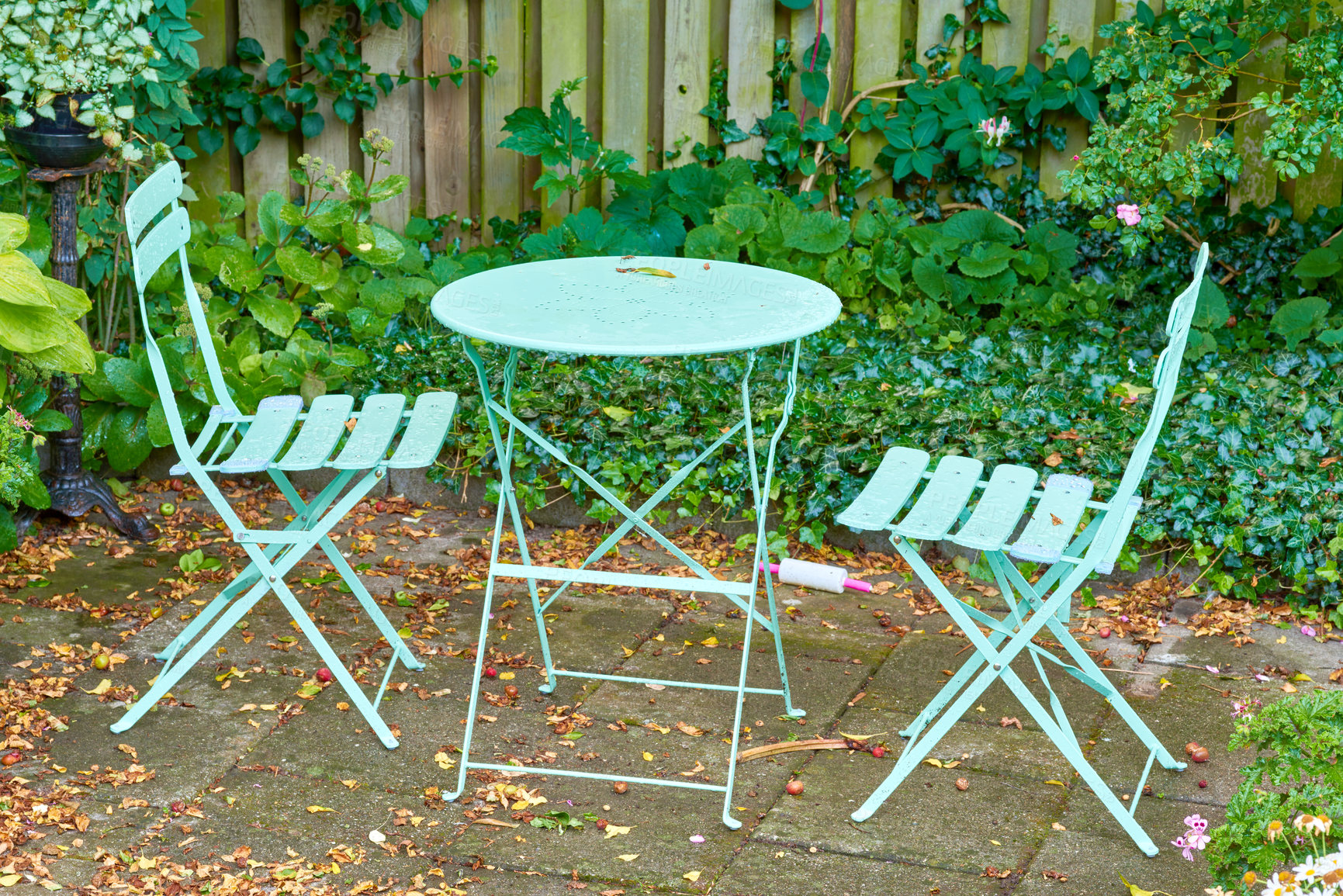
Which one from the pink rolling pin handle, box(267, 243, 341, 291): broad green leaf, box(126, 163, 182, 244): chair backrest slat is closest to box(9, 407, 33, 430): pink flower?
box(126, 163, 182, 244): chair backrest slat

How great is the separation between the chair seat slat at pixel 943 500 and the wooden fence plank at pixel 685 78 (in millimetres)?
3067

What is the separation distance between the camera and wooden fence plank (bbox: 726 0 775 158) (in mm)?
5598

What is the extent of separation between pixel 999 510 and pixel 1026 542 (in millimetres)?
137

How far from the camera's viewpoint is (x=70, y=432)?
4203 millimetres

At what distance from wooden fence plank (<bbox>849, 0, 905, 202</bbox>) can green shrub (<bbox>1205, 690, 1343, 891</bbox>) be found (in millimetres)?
3887

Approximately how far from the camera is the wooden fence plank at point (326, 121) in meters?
5.65

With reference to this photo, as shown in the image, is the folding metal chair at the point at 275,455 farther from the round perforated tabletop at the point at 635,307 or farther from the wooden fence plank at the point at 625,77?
the wooden fence plank at the point at 625,77

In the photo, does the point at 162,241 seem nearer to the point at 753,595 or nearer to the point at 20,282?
the point at 20,282

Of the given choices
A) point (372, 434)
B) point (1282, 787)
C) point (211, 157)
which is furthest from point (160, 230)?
point (211, 157)

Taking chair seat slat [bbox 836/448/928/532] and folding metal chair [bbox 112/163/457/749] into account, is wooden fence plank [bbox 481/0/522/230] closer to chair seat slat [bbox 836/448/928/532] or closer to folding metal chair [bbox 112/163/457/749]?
folding metal chair [bbox 112/163/457/749]

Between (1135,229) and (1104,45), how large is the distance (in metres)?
0.99

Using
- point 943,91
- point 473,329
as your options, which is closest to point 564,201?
point 943,91

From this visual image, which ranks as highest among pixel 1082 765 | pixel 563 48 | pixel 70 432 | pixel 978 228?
pixel 563 48

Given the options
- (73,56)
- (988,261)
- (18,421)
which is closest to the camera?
(18,421)
